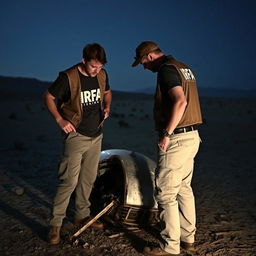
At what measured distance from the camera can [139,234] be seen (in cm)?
439

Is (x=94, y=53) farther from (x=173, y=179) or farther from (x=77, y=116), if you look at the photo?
(x=173, y=179)

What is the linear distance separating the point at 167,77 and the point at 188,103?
383mm

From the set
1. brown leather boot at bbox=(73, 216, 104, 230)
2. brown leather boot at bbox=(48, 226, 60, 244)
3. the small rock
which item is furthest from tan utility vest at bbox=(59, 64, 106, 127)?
the small rock

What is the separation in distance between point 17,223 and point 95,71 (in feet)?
7.60

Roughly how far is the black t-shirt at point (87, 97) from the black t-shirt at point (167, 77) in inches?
35.7

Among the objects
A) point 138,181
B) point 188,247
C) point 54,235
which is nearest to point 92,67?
point 138,181

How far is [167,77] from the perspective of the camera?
3385 millimetres

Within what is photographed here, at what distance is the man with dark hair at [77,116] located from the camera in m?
3.83

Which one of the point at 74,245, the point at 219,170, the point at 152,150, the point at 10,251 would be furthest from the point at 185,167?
the point at 152,150

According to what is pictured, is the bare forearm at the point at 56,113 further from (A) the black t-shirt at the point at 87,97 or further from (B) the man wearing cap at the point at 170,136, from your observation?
(B) the man wearing cap at the point at 170,136

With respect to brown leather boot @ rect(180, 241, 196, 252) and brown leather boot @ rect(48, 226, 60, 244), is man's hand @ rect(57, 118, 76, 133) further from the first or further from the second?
brown leather boot @ rect(180, 241, 196, 252)

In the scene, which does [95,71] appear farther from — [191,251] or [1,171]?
[1,171]

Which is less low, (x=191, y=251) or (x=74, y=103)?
(x=74, y=103)

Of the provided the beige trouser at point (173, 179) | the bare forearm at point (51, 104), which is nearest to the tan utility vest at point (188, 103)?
the beige trouser at point (173, 179)
